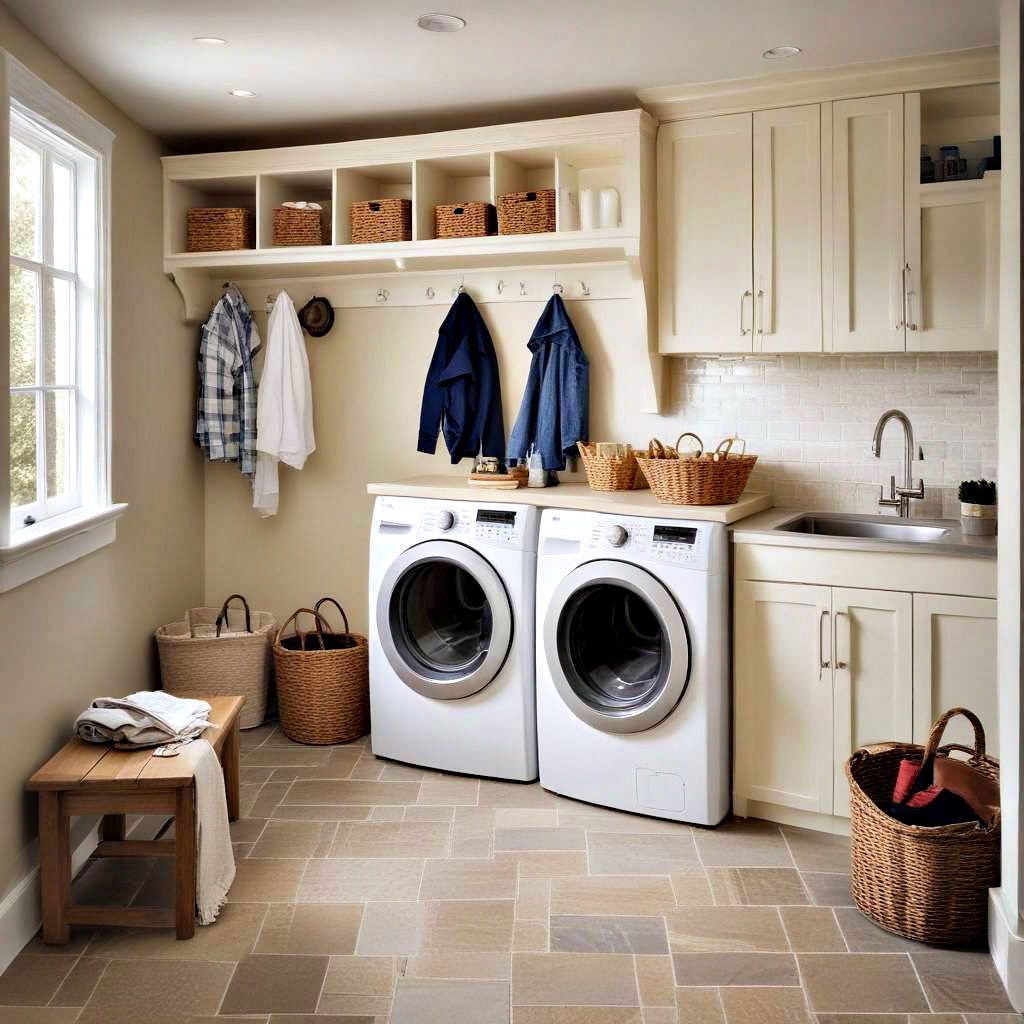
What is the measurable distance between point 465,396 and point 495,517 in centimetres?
71

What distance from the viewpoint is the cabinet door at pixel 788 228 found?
11.3 ft

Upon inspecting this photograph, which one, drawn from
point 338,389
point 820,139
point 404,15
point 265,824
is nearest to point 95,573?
point 265,824

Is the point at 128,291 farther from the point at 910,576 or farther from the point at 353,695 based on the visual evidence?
the point at 910,576

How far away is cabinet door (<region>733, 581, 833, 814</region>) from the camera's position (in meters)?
3.13

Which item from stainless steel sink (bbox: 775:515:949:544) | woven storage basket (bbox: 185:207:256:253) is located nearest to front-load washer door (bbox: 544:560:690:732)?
stainless steel sink (bbox: 775:515:949:544)

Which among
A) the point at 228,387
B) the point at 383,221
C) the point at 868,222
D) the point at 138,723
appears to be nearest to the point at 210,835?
the point at 138,723

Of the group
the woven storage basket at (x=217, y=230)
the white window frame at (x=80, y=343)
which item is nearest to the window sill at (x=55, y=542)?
the white window frame at (x=80, y=343)

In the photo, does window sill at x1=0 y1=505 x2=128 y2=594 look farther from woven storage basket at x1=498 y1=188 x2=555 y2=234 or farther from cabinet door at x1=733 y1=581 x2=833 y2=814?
cabinet door at x1=733 y1=581 x2=833 y2=814

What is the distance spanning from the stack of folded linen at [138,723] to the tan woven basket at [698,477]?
154cm

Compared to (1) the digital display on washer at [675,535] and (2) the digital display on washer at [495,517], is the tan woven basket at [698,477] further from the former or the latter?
(2) the digital display on washer at [495,517]

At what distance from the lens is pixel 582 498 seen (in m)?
3.44

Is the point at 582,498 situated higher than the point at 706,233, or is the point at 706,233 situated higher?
the point at 706,233

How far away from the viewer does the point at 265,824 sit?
10.8 ft

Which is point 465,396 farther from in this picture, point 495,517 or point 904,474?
point 904,474
